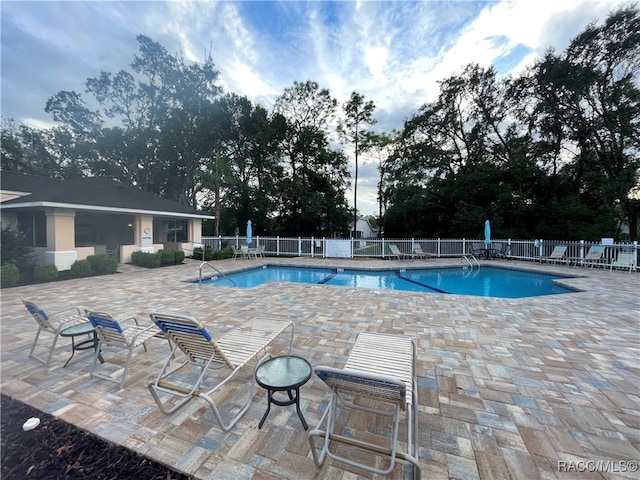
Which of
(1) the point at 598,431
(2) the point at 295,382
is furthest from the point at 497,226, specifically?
(2) the point at 295,382

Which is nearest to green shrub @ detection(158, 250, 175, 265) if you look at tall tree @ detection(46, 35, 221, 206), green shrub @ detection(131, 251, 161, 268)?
green shrub @ detection(131, 251, 161, 268)

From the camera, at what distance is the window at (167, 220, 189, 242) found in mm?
16219

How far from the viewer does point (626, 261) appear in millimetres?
9766

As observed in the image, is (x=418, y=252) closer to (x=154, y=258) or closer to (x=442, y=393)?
(x=442, y=393)

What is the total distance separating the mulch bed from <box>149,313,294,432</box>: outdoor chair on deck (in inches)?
14.8

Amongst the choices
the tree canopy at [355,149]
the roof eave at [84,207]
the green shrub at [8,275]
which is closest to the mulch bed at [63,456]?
the green shrub at [8,275]

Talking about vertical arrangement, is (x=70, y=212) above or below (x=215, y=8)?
below

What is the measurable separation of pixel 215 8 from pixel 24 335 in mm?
10124

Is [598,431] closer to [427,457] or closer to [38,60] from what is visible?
[427,457]

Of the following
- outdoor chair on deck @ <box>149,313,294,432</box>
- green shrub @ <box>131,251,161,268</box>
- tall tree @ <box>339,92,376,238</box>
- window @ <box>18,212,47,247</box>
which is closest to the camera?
outdoor chair on deck @ <box>149,313,294,432</box>

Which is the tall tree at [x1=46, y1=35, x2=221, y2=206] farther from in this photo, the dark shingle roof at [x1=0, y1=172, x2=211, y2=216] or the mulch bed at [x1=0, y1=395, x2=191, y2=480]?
the mulch bed at [x1=0, y1=395, x2=191, y2=480]

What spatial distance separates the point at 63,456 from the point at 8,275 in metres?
8.55

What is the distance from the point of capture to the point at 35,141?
22.4 metres

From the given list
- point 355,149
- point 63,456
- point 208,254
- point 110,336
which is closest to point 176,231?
point 208,254
